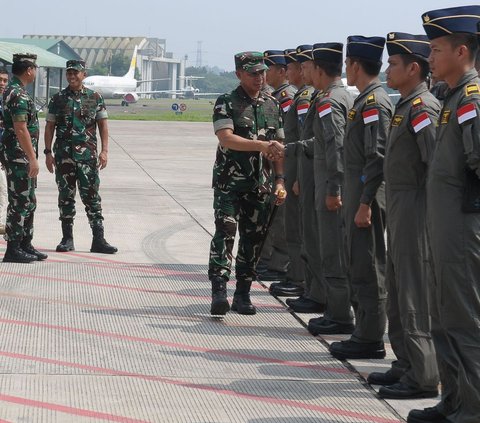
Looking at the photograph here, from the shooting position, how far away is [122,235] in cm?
1324

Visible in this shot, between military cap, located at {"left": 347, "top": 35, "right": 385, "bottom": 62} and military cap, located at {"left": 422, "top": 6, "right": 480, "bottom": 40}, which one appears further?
military cap, located at {"left": 347, "top": 35, "right": 385, "bottom": 62}

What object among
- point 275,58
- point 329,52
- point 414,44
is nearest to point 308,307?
point 329,52

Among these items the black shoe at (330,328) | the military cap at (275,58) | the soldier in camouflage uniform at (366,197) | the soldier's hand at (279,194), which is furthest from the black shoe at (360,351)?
the military cap at (275,58)

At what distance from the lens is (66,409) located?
18.9ft

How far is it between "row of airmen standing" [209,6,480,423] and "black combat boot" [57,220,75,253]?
255cm

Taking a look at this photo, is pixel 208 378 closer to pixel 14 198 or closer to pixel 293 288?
pixel 293 288

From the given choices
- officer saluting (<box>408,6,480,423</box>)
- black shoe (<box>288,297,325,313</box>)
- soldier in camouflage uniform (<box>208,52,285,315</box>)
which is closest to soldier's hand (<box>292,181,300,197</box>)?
soldier in camouflage uniform (<box>208,52,285,315</box>)

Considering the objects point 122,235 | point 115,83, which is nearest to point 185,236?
point 122,235

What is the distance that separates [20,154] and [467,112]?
6.49 meters

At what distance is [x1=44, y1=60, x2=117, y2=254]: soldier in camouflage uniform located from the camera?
37.2 feet

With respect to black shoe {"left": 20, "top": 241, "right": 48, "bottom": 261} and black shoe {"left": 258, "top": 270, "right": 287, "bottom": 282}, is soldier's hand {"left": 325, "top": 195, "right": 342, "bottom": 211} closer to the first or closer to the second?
black shoe {"left": 258, "top": 270, "right": 287, "bottom": 282}

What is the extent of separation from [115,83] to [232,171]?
11111cm

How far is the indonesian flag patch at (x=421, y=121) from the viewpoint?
231 inches

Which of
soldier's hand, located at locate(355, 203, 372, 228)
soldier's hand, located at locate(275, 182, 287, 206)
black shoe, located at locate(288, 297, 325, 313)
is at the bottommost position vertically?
black shoe, located at locate(288, 297, 325, 313)
